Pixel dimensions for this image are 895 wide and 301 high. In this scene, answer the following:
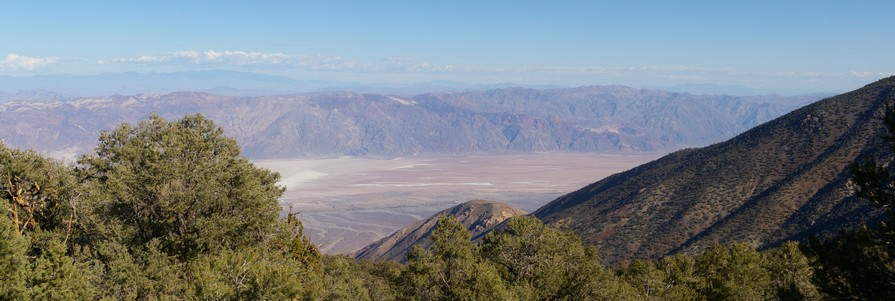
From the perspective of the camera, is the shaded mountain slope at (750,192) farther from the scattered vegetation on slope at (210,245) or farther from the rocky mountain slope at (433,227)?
the scattered vegetation on slope at (210,245)

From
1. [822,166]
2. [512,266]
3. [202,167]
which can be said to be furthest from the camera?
[822,166]

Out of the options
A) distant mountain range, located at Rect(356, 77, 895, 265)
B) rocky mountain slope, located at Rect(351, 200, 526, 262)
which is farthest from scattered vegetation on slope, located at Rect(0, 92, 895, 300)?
rocky mountain slope, located at Rect(351, 200, 526, 262)

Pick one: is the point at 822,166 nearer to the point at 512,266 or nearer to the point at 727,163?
the point at 727,163

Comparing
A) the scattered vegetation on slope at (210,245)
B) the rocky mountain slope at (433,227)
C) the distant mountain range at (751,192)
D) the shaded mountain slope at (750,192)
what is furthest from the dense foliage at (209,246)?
the rocky mountain slope at (433,227)

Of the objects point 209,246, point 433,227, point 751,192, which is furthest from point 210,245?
point 433,227

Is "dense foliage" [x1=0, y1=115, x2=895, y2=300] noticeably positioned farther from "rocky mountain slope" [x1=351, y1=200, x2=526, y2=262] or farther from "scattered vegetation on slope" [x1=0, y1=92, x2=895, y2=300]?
"rocky mountain slope" [x1=351, y1=200, x2=526, y2=262]

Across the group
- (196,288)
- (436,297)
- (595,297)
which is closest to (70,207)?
(196,288)
